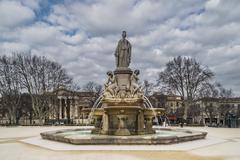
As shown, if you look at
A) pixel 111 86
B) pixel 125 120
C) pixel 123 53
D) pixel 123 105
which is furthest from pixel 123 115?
pixel 123 53

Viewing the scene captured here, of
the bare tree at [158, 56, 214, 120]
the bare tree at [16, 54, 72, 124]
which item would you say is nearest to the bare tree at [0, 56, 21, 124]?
the bare tree at [16, 54, 72, 124]

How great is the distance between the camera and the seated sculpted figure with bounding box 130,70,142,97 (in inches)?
814

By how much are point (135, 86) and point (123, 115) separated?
3.29m

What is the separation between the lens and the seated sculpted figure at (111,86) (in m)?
20.8

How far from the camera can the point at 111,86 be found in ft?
69.0

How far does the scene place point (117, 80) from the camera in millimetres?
21844

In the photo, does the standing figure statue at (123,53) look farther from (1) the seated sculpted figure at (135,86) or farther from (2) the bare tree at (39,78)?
(2) the bare tree at (39,78)

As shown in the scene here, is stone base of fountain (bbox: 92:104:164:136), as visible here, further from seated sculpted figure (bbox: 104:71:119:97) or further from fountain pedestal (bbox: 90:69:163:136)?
seated sculpted figure (bbox: 104:71:119:97)

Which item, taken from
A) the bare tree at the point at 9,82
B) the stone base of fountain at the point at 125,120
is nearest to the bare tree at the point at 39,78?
the bare tree at the point at 9,82

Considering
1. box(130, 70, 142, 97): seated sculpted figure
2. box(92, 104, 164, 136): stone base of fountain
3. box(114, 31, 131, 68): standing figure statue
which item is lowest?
box(92, 104, 164, 136): stone base of fountain

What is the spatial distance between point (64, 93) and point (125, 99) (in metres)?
48.4

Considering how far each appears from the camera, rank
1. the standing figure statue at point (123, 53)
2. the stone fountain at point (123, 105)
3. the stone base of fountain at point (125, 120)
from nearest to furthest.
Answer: the stone base of fountain at point (125, 120) → the stone fountain at point (123, 105) → the standing figure statue at point (123, 53)

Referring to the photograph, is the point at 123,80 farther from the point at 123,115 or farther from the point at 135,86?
the point at 123,115

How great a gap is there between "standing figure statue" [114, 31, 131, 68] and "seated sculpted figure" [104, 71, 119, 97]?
4.81ft
